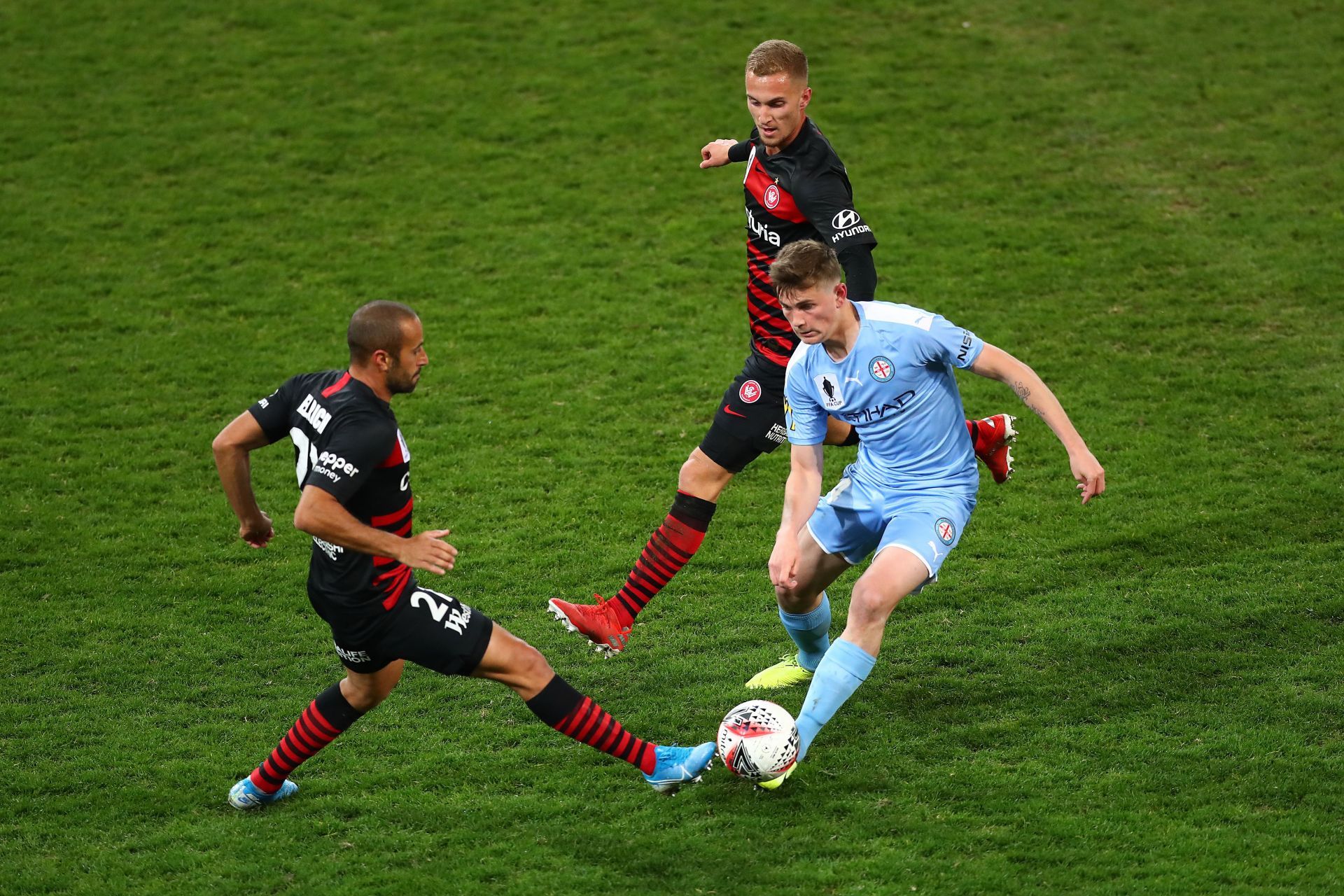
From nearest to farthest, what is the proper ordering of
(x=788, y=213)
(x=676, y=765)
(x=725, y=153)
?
(x=676, y=765) < (x=788, y=213) < (x=725, y=153)

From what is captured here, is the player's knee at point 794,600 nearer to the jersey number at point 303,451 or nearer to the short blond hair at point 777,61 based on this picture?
the jersey number at point 303,451

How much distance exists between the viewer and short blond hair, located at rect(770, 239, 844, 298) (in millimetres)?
4922

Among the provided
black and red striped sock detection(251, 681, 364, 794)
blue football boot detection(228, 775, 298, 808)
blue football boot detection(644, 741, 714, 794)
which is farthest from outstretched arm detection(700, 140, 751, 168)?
blue football boot detection(228, 775, 298, 808)

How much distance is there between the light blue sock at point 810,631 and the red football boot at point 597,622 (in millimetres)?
798

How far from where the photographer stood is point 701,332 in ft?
33.6

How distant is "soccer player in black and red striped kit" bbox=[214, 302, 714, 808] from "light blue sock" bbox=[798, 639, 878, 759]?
1.36 ft

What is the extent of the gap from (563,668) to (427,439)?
3034 mm

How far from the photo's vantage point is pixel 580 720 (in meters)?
4.92

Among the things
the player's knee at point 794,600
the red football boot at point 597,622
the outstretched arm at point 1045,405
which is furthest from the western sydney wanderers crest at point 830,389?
the red football boot at point 597,622

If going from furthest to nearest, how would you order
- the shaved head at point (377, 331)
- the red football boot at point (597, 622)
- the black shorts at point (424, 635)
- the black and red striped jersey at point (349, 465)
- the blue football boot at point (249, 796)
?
1. the red football boot at point (597, 622)
2. the blue football boot at point (249, 796)
3. the black shorts at point (424, 635)
4. the shaved head at point (377, 331)
5. the black and red striped jersey at point (349, 465)

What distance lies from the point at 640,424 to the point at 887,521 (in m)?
3.95

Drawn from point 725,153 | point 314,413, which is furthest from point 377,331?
point 725,153

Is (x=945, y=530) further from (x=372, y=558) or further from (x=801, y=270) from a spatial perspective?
(x=372, y=558)

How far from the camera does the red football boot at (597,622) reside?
6.02 m
